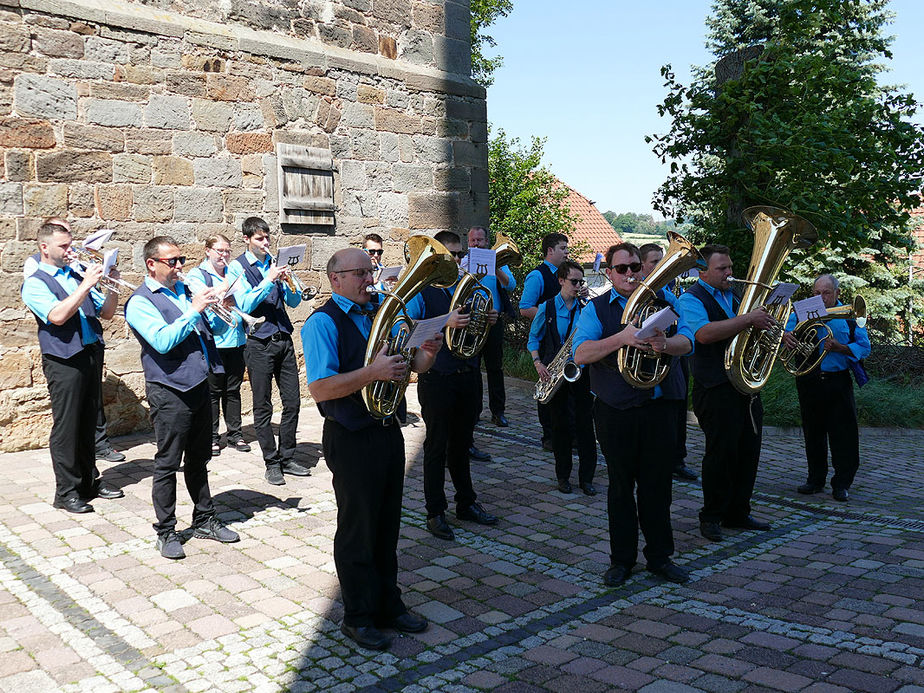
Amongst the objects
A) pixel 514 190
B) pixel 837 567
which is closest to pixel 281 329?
pixel 837 567

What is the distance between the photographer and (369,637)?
161 inches

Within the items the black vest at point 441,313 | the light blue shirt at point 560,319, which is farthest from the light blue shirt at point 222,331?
the light blue shirt at point 560,319

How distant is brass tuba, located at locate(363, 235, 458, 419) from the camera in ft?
13.1

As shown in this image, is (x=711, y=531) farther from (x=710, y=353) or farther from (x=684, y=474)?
(x=684, y=474)

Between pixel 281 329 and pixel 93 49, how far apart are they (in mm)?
3421

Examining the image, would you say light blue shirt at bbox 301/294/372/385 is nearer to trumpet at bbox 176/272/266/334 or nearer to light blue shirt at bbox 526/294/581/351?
trumpet at bbox 176/272/266/334

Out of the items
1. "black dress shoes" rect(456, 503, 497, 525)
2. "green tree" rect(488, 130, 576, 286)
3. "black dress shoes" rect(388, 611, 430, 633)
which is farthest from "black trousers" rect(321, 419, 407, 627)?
"green tree" rect(488, 130, 576, 286)

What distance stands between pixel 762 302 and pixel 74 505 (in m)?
5.00

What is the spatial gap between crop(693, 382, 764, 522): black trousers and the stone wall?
534cm

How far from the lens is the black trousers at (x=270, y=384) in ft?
22.6

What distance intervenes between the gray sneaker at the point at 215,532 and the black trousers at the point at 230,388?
6.32 ft

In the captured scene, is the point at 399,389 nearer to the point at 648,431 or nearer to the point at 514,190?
the point at 648,431

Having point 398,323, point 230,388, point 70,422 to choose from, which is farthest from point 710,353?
point 70,422

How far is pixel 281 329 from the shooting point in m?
7.01
